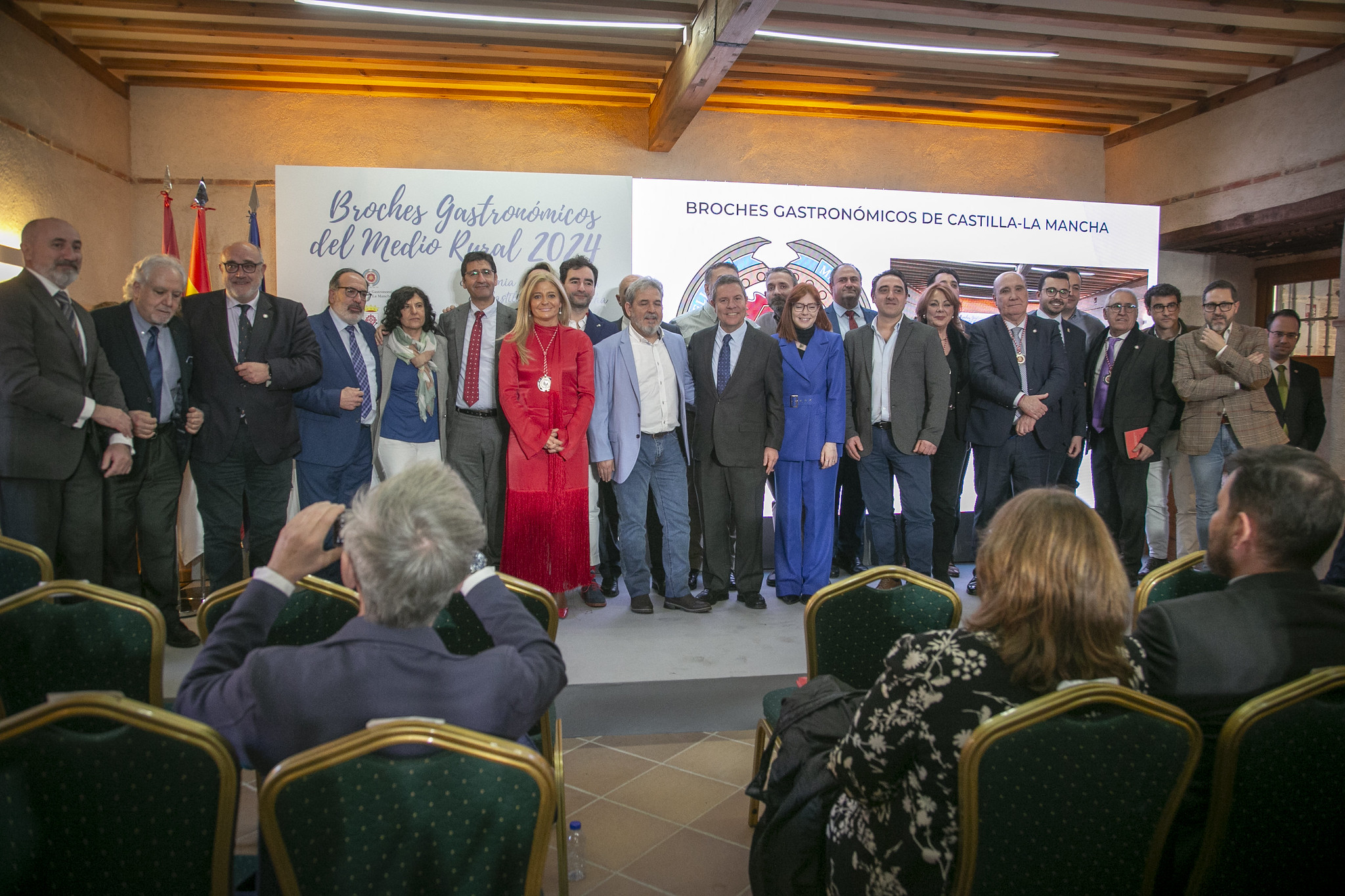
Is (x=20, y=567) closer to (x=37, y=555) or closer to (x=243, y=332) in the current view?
(x=37, y=555)

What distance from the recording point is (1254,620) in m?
1.41

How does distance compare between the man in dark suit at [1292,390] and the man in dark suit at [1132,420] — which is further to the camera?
the man in dark suit at [1292,390]

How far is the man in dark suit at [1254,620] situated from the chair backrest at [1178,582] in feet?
2.12

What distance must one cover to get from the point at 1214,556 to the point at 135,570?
363 centimetres

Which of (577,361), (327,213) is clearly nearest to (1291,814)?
(577,361)

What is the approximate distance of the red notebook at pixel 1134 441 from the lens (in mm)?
4492

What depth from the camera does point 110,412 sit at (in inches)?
125

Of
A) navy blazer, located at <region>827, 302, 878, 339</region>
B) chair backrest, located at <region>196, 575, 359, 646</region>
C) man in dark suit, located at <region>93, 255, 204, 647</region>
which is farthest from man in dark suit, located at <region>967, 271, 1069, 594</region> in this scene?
man in dark suit, located at <region>93, 255, 204, 647</region>

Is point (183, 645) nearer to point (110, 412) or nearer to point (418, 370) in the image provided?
point (110, 412)

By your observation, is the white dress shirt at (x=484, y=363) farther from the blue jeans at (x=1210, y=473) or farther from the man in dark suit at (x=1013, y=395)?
the blue jeans at (x=1210, y=473)

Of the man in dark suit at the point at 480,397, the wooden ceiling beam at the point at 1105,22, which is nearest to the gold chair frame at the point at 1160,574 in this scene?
the man in dark suit at the point at 480,397

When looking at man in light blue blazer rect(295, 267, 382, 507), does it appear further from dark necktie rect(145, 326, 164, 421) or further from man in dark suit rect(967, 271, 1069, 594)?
man in dark suit rect(967, 271, 1069, 594)

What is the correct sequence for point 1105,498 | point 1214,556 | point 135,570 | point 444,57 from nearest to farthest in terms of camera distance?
point 1214,556
point 135,570
point 1105,498
point 444,57

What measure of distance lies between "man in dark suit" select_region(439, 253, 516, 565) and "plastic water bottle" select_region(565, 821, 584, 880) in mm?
2020
